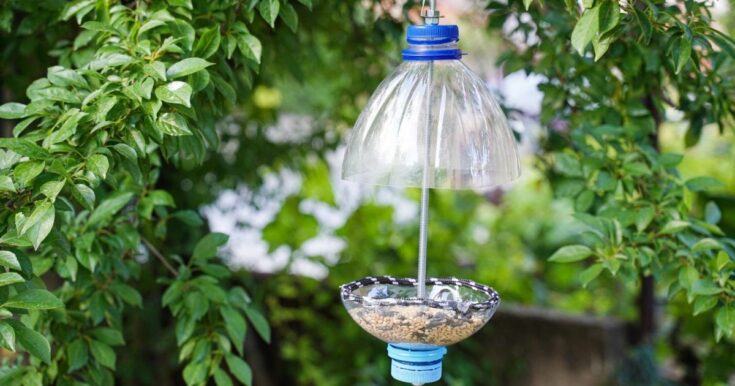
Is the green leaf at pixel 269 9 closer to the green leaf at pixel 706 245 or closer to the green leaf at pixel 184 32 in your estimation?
the green leaf at pixel 184 32

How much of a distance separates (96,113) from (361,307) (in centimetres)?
57

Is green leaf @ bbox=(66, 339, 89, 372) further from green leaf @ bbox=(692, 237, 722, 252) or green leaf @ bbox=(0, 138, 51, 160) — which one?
green leaf @ bbox=(692, 237, 722, 252)

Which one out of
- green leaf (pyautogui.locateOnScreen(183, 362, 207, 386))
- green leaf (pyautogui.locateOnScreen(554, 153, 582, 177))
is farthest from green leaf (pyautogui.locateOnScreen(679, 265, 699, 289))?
green leaf (pyautogui.locateOnScreen(183, 362, 207, 386))

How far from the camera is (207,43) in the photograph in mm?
1713

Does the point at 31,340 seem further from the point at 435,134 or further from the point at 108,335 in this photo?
the point at 435,134

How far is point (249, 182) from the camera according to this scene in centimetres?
329

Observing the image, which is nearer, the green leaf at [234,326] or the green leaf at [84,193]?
the green leaf at [84,193]

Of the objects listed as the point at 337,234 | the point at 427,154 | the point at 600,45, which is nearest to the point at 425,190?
the point at 427,154

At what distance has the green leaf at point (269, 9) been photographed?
5.50 feet

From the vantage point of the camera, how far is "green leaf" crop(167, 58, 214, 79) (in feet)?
5.09

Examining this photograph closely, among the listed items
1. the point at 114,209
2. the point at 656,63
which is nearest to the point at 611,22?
the point at 656,63

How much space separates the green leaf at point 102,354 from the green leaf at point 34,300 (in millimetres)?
452

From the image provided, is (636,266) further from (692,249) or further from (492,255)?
(492,255)

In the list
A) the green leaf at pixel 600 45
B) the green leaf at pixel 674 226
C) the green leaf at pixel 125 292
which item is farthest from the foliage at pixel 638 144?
the green leaf at pixel 125 292
